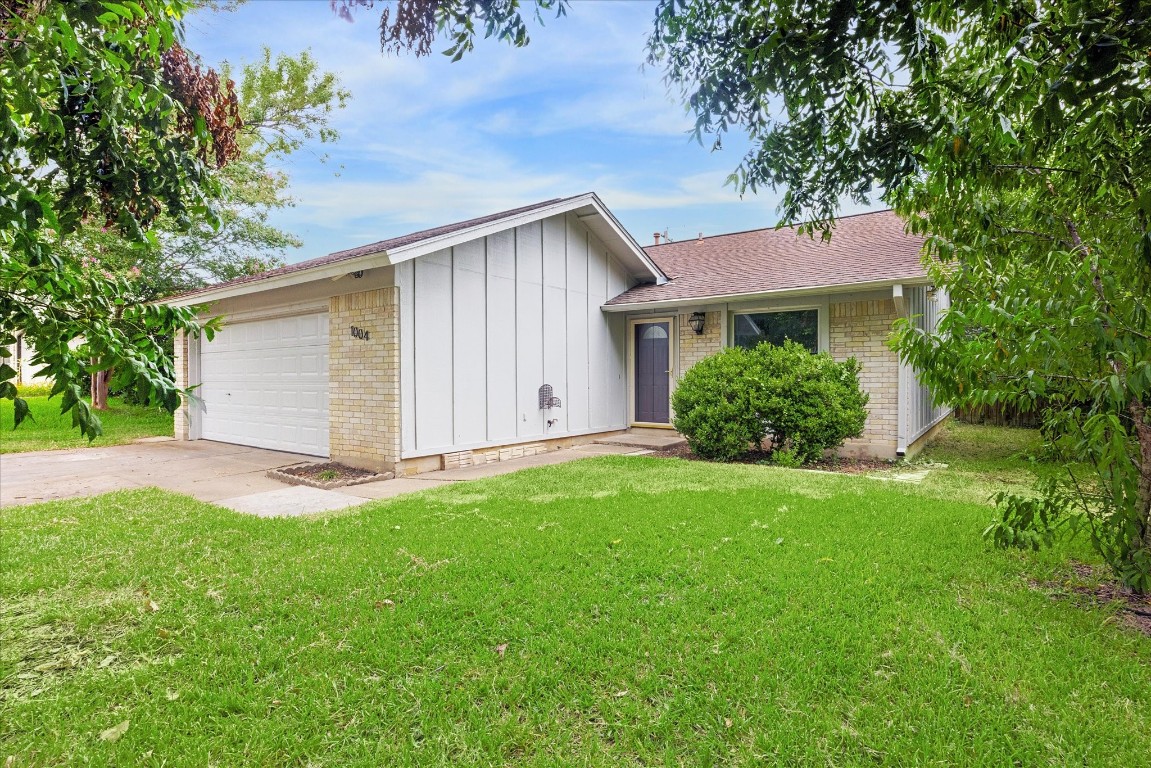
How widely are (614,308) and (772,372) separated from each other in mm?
3719

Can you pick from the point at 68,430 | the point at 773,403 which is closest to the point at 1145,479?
the point at 773,403

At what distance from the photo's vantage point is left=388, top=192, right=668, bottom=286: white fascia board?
7.59 m

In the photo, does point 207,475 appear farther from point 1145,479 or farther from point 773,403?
point 1145,479

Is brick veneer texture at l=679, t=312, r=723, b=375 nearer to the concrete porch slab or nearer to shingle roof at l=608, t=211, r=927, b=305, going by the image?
shingle roof at l=608, t=211, r=927, b=305

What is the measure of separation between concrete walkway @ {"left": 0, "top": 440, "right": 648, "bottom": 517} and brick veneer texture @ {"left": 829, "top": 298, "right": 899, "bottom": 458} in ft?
11.8

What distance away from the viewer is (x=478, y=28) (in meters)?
2.99

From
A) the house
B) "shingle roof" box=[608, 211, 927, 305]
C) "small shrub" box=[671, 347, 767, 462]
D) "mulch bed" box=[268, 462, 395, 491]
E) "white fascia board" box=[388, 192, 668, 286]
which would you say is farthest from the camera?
"shingle roof" box=[608, 211, 927, 305]

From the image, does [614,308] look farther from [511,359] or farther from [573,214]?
[511,359]

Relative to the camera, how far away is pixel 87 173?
3043 mm

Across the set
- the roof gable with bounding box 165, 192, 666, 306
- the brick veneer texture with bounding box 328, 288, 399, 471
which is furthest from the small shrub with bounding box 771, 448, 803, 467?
the brick veneer texture with bounding box 328, 288, 399, 471

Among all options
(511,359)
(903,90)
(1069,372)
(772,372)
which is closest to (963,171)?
(903,90)

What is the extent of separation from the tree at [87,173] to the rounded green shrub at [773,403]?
6808 mm

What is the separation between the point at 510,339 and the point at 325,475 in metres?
3.39

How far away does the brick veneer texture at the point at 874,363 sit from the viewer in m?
8.96
